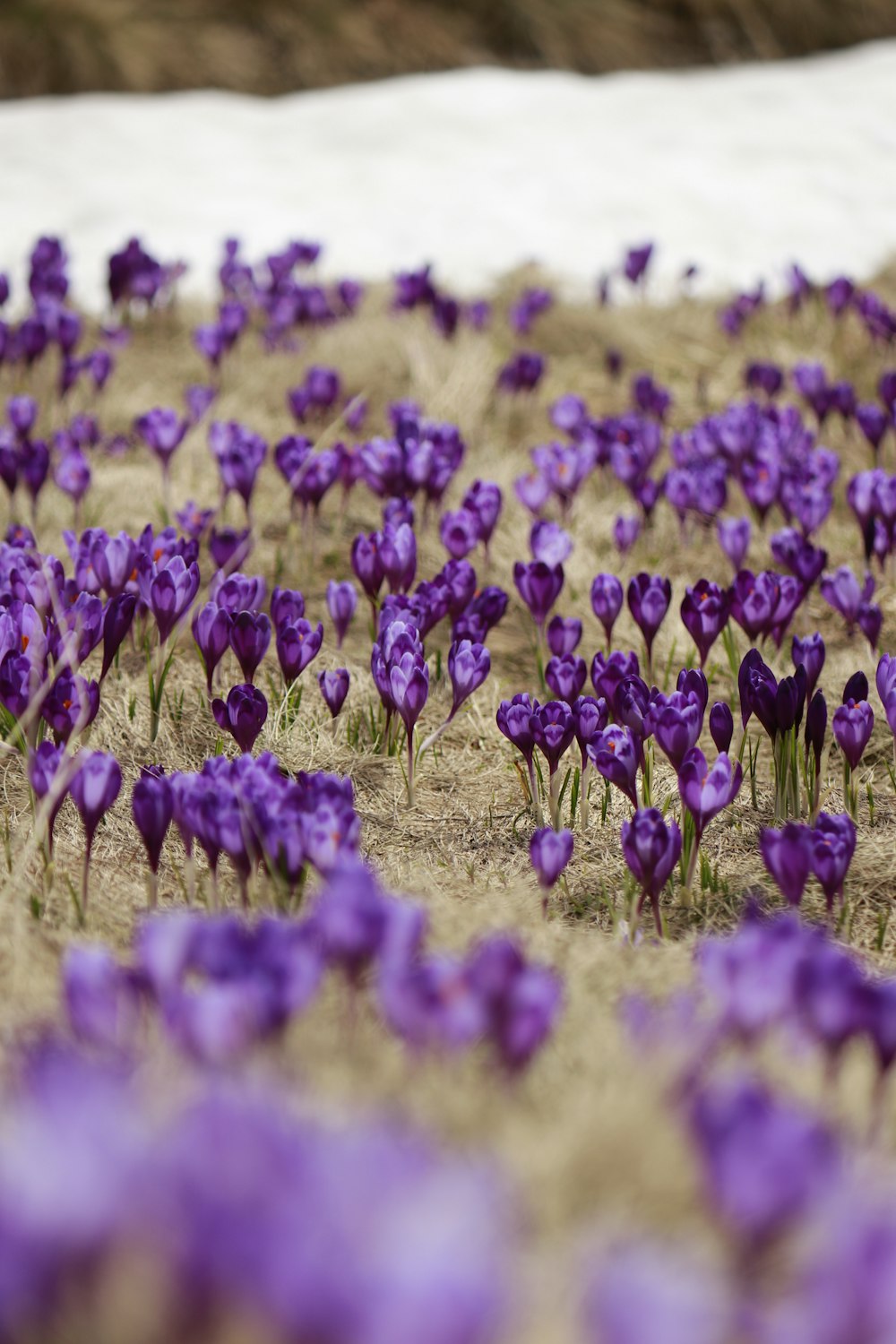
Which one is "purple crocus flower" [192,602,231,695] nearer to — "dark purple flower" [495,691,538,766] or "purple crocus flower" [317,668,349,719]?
"purple crocus flower" [317,668,349,719]

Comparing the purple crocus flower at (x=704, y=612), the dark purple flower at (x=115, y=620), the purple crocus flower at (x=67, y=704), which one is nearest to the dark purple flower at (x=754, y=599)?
the purple crocus flower at (x=704, y=612)

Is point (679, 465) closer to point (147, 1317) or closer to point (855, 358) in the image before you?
point (855, 358)

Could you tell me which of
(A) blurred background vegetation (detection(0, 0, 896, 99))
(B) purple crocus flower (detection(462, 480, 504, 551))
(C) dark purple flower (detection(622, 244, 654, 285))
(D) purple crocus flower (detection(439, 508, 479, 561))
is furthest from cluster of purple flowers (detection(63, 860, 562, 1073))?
(A) blurred background vegetation (detection(0, 0, 896, 99))

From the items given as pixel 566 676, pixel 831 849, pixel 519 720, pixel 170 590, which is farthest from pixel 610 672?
pixel 170 590

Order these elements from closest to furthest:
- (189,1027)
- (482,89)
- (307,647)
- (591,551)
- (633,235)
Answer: (189,1027) < (307,647) < (591,551) < (633,235) < (482,89)

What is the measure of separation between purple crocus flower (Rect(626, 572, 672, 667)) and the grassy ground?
1.49 ft

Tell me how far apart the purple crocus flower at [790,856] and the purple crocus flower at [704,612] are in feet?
3.68

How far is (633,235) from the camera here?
8.96 meters

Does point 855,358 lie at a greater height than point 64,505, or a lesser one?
greater

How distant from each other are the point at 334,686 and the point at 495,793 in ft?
1.50

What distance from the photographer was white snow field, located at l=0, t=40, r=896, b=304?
343 inches

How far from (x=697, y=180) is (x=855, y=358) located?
377 cm

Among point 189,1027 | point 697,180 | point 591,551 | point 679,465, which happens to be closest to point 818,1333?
point 189,1027

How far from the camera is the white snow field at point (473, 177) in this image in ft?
28.6
